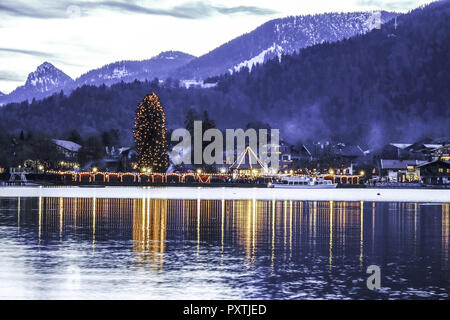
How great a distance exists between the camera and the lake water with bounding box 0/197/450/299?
20.5m

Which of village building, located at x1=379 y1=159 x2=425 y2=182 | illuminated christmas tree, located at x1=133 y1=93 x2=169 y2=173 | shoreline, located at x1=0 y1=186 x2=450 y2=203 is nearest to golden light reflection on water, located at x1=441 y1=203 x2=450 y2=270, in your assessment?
shoreline, located at x1=0 y1=186 x2=450 y2=203

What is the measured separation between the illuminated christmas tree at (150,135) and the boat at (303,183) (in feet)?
116

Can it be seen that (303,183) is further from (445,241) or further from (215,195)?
(445,241)

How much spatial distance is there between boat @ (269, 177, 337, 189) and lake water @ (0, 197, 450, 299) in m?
118

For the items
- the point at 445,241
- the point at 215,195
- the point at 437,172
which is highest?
the point at 437,172

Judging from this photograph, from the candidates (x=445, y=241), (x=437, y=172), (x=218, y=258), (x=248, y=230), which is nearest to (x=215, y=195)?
(x=248, y=230)

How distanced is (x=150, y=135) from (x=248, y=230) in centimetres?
10025

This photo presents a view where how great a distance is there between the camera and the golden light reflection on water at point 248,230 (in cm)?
2957

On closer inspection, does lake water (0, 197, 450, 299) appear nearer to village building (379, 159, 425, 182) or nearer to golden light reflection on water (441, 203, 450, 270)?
golden light reflection on water (441, 203, 450, 270)

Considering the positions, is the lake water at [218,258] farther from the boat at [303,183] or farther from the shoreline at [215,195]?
the boat at [303,183]

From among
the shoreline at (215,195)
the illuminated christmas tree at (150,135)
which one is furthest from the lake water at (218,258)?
the illuminated christmas tree at (150,135)

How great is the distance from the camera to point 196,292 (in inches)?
792

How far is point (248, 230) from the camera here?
38844mm
